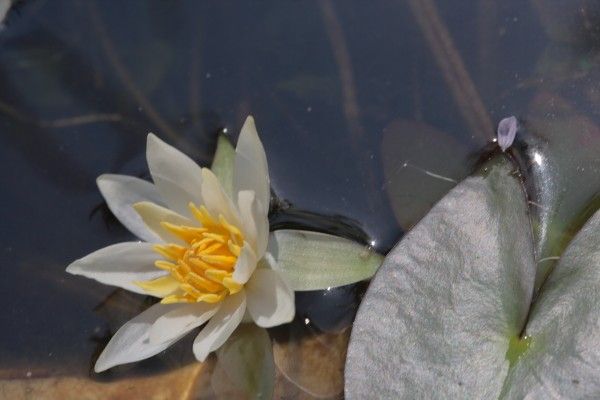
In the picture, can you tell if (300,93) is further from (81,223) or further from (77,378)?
(77,378)

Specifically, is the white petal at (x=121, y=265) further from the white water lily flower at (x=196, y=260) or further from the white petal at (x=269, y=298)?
the white petal at (x=269, y=298)

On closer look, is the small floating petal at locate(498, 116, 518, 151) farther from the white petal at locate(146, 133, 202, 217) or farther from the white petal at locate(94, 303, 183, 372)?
the white petal at locate(94, 303, 183, 372)

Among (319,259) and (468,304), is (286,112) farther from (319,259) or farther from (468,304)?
(468,304)

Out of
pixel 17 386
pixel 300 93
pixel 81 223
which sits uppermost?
pixel 300 93

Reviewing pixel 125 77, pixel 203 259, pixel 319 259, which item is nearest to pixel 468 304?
pixel 319 259

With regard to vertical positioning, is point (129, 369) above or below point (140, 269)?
below

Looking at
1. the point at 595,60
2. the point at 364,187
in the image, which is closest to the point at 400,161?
the point at 364,187

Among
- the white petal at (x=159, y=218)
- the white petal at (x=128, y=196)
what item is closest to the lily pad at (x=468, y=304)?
the white petal at (x=159, y=218)
